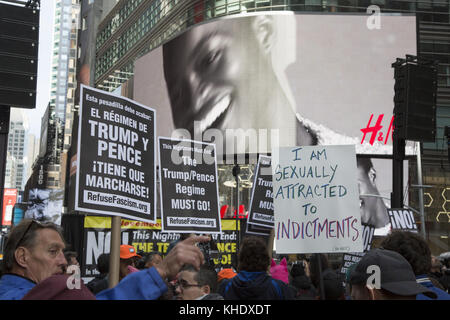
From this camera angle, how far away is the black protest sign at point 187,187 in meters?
6.92

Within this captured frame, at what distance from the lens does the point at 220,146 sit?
136 feet

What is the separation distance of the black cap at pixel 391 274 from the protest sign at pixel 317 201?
2.94m

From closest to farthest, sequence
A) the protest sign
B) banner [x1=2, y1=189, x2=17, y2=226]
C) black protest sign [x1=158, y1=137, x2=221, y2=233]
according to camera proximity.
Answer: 1. the protest sign
2. black protest sign [x1=158, y1=137, x2=221, y2=233]
3. banner [x1=2, y1=189, x2=17, y2=226]

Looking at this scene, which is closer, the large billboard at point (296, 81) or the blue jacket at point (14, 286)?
the blue jacket at point (14, 286)

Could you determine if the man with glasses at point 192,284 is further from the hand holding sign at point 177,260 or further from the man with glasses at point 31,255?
the hand holding sign at point 177,260

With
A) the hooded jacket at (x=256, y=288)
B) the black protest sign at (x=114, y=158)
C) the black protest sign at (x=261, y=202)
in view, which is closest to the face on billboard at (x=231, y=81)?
the black protest sign at (x=261, y=202)

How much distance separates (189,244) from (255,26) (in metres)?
42.1

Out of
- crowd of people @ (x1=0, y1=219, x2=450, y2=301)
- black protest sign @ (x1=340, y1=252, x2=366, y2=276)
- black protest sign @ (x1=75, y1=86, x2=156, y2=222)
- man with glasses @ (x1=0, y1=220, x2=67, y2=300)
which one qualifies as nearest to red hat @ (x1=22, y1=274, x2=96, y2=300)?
crowd of people @ (x1=0, y1=219, x2=450, y2=301)

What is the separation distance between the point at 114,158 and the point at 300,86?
124 ft

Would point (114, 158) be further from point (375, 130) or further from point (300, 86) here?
point (300, 86)

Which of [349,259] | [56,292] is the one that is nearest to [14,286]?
[56,292]

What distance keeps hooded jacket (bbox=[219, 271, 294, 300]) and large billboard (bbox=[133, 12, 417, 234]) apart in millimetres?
35632

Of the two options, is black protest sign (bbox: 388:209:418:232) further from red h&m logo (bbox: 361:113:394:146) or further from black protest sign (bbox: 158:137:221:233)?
red h&m logo (bbox: 361:113:394:146)

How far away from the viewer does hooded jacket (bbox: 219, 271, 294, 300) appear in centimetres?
463
